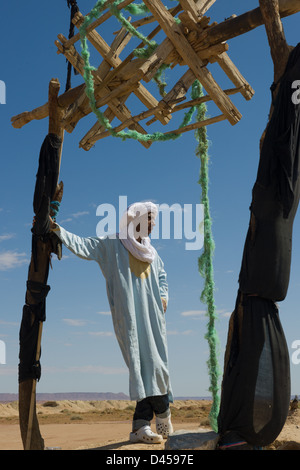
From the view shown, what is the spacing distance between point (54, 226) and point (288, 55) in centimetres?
272

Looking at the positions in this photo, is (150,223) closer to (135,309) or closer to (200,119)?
(135,309)

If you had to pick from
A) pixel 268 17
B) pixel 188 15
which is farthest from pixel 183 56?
pixel 268 17

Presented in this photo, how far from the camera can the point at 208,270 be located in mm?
5312

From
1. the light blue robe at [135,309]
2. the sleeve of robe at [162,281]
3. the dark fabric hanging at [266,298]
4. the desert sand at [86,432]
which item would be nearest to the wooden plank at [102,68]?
the light blue robe at [135,309]

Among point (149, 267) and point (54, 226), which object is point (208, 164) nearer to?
point (149, 267)

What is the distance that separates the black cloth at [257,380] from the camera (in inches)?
143

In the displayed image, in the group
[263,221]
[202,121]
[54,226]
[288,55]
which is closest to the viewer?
[263,221]

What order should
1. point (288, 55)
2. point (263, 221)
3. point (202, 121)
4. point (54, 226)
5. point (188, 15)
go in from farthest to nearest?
point (54, 226) < point (202, 121) < point (188, 15) < point (288, 55) < point (263, 221)

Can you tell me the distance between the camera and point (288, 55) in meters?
4.07

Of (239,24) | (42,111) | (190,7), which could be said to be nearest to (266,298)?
(239,24)

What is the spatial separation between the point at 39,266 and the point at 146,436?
1.99m

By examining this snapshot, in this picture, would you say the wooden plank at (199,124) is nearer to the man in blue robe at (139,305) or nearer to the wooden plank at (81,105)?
the wooden plank at (81,105)

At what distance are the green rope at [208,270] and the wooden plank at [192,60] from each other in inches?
23.9

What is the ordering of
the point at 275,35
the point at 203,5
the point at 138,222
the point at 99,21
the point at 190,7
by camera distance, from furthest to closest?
the point at 138,222, the point at 99,21, the point at 203,5, the point at 190,7, the point at 275,35
